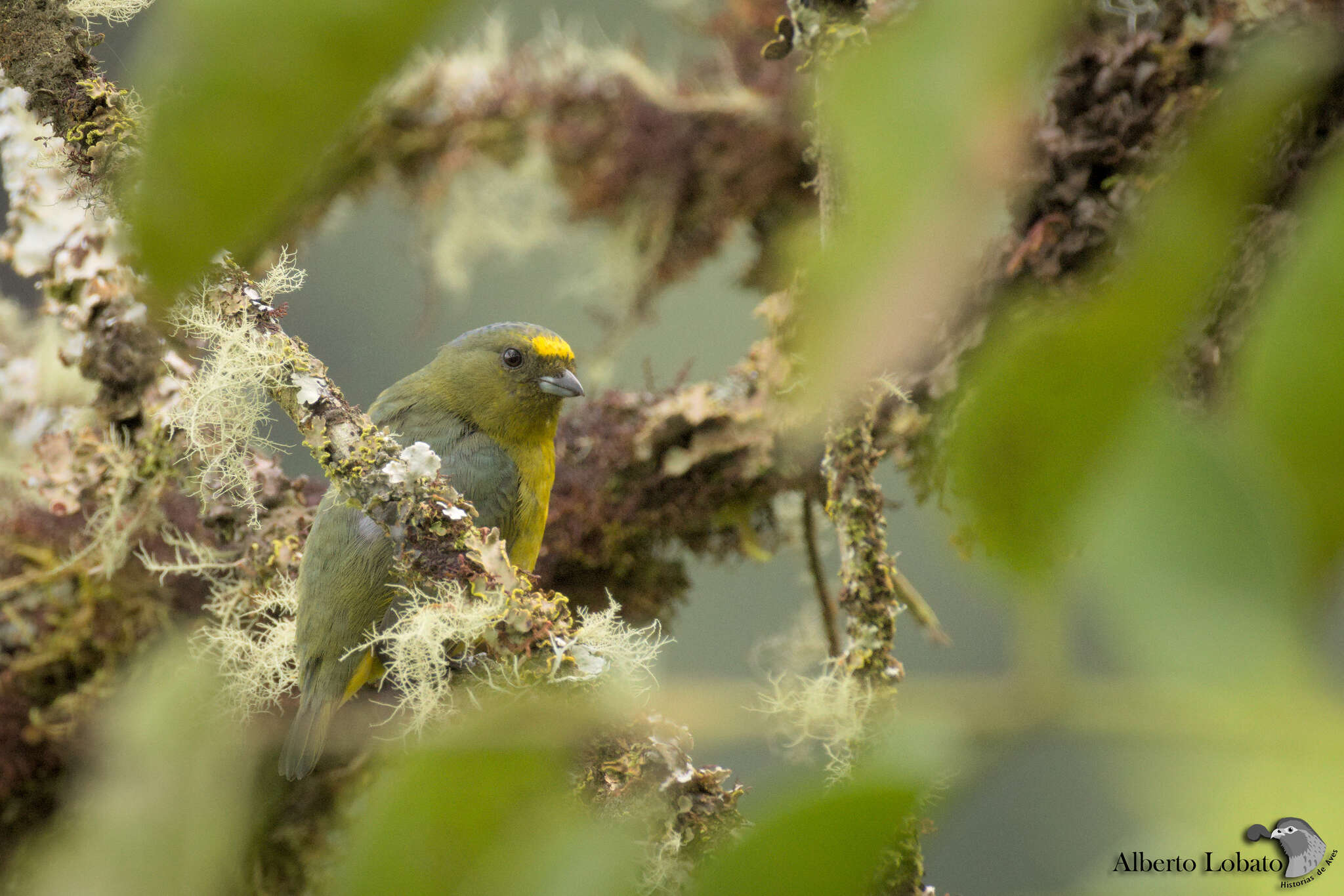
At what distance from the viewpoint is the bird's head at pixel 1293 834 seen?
5.7 inches

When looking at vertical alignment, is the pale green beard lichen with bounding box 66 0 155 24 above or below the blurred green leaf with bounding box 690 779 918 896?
above

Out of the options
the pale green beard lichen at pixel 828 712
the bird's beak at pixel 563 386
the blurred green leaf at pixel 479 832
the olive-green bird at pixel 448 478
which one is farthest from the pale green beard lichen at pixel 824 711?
the bird's beak at pixel 563 386

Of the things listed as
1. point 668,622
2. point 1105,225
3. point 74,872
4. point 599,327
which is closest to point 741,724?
point 1105,225

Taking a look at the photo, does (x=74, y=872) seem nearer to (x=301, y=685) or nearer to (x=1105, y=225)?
(x=301, y=685)

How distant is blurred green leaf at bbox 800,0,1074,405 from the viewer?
0.13 m

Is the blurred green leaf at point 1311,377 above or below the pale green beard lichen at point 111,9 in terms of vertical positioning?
below

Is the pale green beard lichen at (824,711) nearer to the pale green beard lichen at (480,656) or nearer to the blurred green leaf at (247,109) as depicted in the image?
the pale green beard lichen at (480,656)

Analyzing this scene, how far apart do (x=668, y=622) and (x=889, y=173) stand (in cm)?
116

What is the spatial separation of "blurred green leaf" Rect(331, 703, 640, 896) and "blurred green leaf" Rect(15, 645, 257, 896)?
611mm

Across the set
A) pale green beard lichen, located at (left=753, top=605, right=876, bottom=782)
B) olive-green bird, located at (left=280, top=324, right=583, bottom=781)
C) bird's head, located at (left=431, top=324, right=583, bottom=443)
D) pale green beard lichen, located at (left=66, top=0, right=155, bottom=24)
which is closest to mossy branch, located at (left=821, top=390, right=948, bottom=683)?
pale green beard lichen, located at (left=753, top=605, right=876, bottom=782)

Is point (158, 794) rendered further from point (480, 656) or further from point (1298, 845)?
point (1298, 845)

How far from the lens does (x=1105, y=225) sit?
89 centimetres

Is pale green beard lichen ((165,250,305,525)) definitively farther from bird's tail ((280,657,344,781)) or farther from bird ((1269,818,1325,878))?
bird ((1269,818,1325,878))

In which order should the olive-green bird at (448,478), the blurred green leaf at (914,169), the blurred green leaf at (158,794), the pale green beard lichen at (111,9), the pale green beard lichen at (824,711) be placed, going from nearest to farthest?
the blurred green leaf at (914,169), the pale green beard lichen at (111,9), the pale green beard lichen at (824,711), the blurred green leaf at (158,794), the olive-green bird at (448,478)
